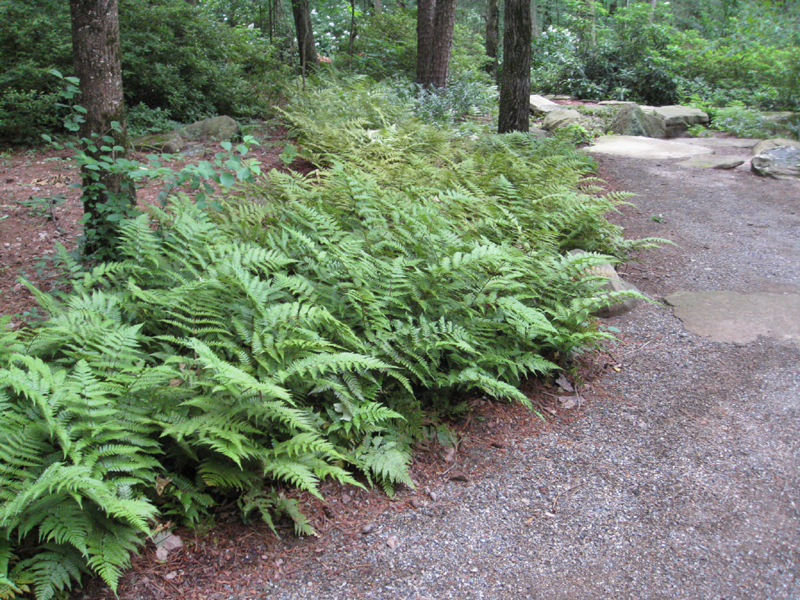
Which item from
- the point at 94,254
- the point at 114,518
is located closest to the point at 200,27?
the point at 94,254

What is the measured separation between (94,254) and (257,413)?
2705 millimetres

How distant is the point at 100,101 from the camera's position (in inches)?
181

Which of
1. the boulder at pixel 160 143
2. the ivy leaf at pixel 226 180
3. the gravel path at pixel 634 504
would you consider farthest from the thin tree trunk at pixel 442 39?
the gravel path at pixel 634 504

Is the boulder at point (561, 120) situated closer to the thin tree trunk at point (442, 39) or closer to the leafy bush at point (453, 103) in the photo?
the leafy bush at point (453, 103)

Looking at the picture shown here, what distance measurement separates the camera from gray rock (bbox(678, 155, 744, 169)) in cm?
925

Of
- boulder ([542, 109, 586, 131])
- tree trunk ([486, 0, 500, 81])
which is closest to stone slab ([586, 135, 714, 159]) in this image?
boulder ([542, 109, 586, 131])

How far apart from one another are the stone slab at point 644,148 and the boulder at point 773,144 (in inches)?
28.6

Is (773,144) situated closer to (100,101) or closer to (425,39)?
(425,39)

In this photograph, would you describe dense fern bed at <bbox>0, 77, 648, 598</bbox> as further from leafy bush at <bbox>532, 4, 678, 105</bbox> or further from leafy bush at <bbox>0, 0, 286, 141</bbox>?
leafy bush at <bbox>532, 4, 678, 105</bbox>

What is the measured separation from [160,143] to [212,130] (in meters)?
0.90

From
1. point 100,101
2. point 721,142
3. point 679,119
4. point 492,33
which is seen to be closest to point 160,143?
point 100,101

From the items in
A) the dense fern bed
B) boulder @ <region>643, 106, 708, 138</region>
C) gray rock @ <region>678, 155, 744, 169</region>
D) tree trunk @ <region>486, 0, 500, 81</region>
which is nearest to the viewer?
the dense fern bed

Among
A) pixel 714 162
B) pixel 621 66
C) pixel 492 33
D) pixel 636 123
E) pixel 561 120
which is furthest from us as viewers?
pixel 492 33

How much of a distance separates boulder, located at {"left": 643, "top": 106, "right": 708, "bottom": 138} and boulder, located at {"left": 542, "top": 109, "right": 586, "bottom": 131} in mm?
1951
